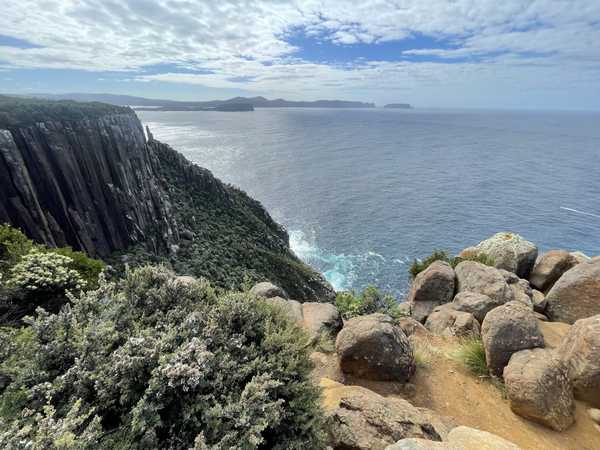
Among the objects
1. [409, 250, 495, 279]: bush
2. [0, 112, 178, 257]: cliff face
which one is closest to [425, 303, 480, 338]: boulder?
[409, 250, 495, 279]: bush

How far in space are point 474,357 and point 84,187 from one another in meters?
53.5

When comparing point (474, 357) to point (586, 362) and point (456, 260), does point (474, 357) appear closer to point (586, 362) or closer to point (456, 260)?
point (586, 362)

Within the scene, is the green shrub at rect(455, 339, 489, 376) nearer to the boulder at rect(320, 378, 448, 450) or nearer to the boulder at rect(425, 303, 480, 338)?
the boulder at rect(425, 303, 480, 338)

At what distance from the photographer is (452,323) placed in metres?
13.4

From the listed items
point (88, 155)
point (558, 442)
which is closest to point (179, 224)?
point (88, 155)

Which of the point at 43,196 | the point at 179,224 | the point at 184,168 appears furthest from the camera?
the point at 184,168

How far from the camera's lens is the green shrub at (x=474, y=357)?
34.1 ft

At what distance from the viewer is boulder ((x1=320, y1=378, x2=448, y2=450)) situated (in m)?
6.26

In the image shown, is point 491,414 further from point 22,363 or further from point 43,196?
point 43,196

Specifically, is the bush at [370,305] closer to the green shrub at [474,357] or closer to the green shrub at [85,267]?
the green shrub at [474,357]

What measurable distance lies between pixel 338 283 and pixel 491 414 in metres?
44.6

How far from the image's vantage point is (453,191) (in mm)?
84250

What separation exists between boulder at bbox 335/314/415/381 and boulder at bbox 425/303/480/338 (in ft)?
11.7

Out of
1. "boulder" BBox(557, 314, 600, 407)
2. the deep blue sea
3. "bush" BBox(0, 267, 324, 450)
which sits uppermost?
"bush" BBox(0, 267, 324, 450)
